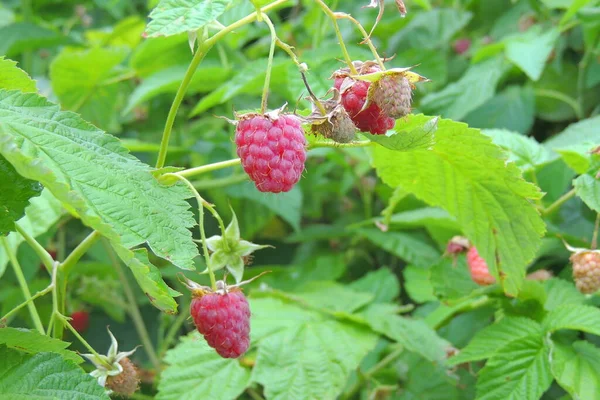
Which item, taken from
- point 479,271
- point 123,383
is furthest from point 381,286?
point 123,383

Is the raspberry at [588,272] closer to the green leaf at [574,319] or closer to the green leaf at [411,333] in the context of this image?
the green leaf at [574,319]

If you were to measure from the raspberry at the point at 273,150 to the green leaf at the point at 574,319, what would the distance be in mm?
579

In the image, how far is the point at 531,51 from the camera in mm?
1980

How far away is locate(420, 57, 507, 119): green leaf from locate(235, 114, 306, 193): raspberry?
45.1 inches

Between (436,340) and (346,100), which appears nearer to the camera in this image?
(346,100)

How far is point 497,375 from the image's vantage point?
123 centimetres

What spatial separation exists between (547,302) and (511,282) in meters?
0.23

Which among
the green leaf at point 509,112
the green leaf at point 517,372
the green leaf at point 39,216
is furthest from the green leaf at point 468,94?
the green leaf at point 39,216

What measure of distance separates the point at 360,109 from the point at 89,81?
4.97 feet

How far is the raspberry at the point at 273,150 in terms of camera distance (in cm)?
88

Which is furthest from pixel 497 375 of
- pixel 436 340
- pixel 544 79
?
pixel 544 79

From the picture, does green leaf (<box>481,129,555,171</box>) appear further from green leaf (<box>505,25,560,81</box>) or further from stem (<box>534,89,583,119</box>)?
stem (<box>534,89,583,119</box>)

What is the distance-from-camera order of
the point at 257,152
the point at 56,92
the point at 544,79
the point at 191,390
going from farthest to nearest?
the point at 544,79, the point at 56,92, the point at 191,390, the point at 257,152

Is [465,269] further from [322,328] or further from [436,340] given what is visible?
[322,328]
